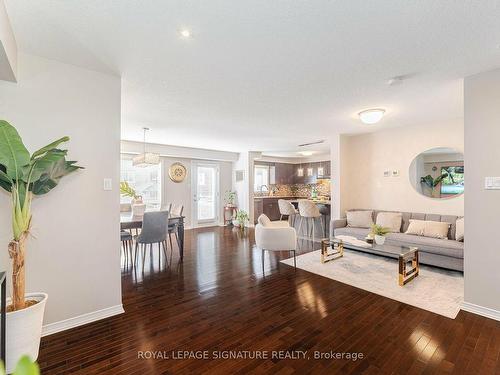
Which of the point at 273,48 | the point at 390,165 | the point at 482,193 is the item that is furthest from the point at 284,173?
the point at 273,48

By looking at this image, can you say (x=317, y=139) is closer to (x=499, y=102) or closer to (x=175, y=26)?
(x=499, y=102)

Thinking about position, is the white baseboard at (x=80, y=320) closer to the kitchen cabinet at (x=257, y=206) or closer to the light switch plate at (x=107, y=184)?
the light switch plate at (x=107, y=184)

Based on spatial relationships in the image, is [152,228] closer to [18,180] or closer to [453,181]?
[18,180]

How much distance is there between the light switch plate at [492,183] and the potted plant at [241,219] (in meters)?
5.81

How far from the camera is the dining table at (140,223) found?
12.4 feet

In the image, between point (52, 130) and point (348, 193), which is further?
point (348, 193)

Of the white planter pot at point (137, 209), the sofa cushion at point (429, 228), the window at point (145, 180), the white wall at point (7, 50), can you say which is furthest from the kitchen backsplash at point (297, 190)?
the white wall at point (7, 50)

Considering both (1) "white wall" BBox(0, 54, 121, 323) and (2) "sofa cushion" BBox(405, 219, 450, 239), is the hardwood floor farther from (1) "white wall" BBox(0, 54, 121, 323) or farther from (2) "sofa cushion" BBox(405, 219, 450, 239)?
(2) "sofa cushion" BBox(405, 219, 450, 239)

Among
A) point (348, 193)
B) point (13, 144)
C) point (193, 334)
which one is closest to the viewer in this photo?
point (13, 144)

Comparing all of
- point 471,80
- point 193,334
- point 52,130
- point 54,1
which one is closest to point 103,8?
point 54,1

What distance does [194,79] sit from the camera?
2.73m

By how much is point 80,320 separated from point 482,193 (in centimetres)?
421

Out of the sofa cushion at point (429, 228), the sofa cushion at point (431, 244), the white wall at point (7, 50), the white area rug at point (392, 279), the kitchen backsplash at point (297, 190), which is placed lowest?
the white area rug at point (392, 279)

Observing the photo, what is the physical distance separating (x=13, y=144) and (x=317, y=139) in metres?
5.61
